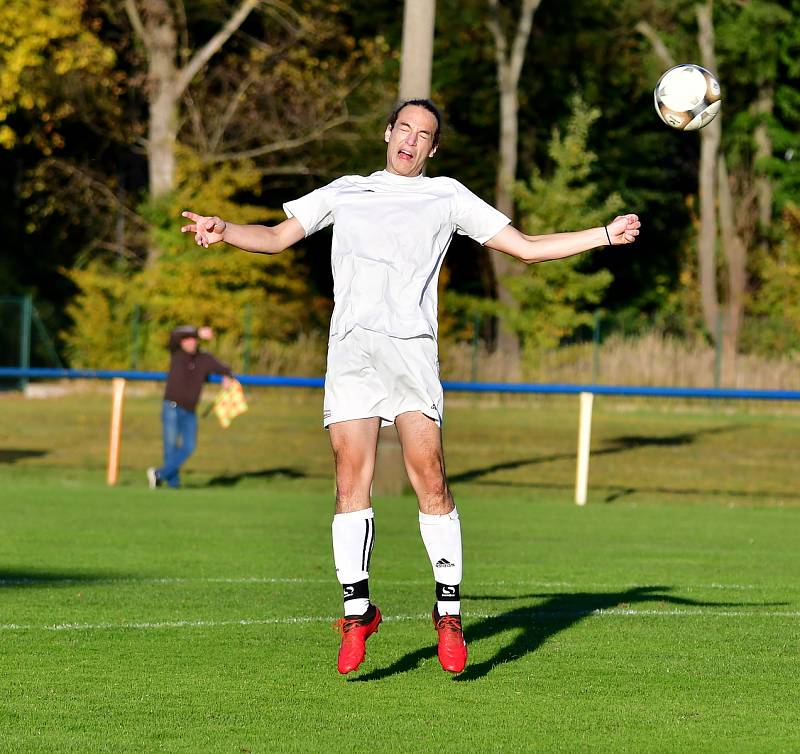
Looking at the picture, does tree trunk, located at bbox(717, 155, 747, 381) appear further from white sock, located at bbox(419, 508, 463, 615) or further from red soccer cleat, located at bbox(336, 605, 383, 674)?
red soccer cleat, located at bbox(336, 605, 383, 674)

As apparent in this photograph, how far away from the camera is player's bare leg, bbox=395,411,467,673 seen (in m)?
6.61

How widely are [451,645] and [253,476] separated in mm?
16410

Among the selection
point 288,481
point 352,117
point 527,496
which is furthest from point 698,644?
point 352,117

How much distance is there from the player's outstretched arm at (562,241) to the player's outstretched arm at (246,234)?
0.82m

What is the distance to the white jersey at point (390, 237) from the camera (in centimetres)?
659

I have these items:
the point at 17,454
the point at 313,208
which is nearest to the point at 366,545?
the point at 313,208

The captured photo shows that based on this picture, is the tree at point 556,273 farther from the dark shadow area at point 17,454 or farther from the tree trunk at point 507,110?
the dark shadow area at point 17,454

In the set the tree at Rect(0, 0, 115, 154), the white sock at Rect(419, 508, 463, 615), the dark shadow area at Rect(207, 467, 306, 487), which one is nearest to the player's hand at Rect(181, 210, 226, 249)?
the white sock at Rect(419, 508, 463, 615)

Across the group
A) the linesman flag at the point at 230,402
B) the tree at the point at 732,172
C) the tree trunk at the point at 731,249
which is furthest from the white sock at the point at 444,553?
the tree trunk at the point at 731,249

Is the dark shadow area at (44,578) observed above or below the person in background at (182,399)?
below

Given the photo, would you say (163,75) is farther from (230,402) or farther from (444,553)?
(444,553)

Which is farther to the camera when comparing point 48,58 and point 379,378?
point 48,58

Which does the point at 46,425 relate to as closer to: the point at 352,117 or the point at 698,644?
the point at 352,117

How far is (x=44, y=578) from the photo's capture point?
1048 centimetres
